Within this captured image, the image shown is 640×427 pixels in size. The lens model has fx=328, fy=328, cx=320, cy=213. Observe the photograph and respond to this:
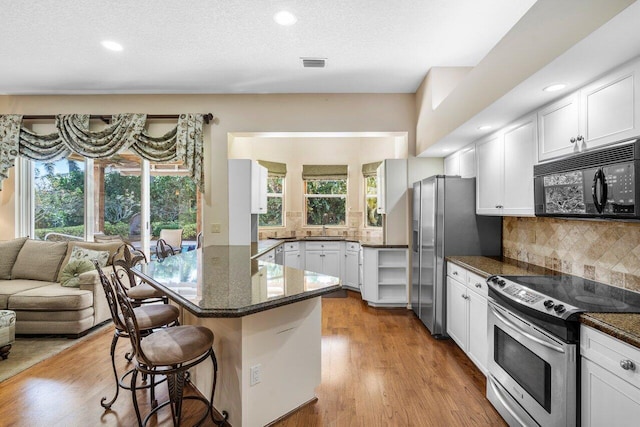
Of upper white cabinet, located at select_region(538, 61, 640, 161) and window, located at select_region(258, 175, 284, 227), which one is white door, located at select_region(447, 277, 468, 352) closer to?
upper white cabinet, located at select_region(538, 61, 640, 161)

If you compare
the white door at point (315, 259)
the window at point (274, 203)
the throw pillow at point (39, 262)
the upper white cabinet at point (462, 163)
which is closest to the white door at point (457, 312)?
the upper white cabinet at point (462, 163)

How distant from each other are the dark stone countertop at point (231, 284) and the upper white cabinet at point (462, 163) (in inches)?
85.5

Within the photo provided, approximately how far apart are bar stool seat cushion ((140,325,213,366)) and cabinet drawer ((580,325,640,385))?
6.15 feet

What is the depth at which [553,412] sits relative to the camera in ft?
5.32

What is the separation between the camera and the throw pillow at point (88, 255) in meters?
3.85

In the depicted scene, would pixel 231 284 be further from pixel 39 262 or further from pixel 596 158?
pixel 39 262

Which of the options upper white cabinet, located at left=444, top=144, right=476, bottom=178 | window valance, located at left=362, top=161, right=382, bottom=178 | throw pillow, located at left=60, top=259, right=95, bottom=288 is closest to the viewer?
A: upper white cabinet, located at left=444, top=144, right=476, bottom=178

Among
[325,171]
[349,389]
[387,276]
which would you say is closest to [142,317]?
[349,389]

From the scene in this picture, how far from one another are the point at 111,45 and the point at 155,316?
101 inches

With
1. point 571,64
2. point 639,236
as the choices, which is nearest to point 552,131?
point 571,64

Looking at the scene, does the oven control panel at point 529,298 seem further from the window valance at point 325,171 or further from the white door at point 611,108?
the window valance at point 325,171

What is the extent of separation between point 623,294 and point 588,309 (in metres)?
0.54

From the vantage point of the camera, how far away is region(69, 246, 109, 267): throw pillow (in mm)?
3853

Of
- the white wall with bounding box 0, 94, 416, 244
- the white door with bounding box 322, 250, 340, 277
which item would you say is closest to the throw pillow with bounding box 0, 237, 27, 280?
the white wall with bounding box 0, 94, 416, 244
